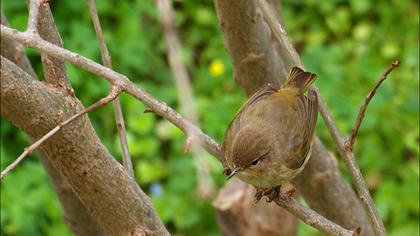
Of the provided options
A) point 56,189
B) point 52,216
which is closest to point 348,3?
point 52,216

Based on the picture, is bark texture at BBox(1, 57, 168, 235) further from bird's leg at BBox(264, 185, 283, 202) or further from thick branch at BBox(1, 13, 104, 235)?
thick branch at BBox(1, 13, 104, 235)

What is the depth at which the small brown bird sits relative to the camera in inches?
128

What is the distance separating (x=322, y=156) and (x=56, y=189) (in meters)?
1.03

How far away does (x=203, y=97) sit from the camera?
6.14 m

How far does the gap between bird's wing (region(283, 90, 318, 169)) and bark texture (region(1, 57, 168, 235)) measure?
75cm

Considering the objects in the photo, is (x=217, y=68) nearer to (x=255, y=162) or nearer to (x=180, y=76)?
(x=255, y=162)

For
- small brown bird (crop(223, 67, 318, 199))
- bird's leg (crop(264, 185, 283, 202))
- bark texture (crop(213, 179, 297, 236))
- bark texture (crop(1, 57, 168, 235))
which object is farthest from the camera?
bark texture (crop(213, 179, 297, 236))

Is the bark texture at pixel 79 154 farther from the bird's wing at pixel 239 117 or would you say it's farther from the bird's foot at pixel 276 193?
the bird's wing at pixel 239 117

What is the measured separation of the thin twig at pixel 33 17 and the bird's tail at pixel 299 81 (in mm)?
1425

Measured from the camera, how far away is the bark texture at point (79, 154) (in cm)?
238

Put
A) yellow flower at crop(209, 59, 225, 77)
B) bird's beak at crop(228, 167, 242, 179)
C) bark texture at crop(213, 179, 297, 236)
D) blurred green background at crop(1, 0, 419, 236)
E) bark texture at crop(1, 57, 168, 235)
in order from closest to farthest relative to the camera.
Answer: bark texture at crop(1, 57, 168, 235) → bird's beak at crop(228, 167, 242, 179) → bark texture at crop(213, 179, 297, 236) → blurred green background at crop(1, 0, 419, 236) → yellow flower at crop(209, 59, 225, 77)

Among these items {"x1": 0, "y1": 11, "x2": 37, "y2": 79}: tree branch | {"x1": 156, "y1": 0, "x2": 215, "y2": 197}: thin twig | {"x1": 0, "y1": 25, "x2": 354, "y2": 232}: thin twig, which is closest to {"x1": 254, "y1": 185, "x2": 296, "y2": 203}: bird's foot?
{"x1": 0, "y1": 25, "x2": 354, "y2": 232}: thin twig

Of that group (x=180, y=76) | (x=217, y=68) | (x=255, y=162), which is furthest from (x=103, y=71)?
(x=217, y=68)

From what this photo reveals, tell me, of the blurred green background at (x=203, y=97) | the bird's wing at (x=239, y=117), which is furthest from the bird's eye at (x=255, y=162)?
the blurred green background at (x=203, y=97)
